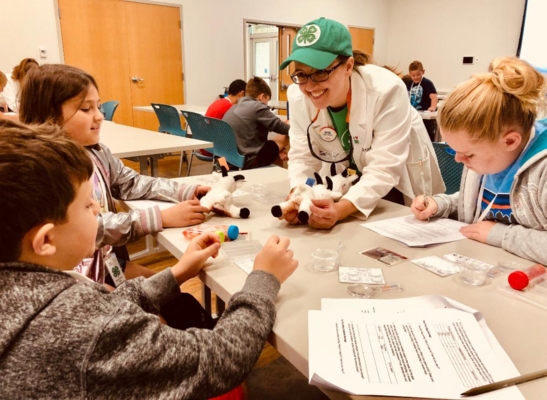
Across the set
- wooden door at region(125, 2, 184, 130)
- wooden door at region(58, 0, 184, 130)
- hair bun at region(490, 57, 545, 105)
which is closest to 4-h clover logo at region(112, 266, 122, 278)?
hair bun at region(490, 57, 545, 105)

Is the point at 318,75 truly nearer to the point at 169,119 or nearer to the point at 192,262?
the point at 192,262

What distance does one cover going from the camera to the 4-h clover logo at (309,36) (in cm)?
135

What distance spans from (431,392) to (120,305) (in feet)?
1.51

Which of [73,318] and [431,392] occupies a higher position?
[73,318]

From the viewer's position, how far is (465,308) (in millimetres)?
781

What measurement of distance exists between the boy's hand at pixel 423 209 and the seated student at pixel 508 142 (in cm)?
15

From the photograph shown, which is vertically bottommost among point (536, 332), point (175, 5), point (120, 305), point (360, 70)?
point (536, 332)

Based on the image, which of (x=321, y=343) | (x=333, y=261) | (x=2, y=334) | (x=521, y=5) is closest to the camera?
(x=2, y=334)

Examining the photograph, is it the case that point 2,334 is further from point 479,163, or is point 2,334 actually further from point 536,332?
point 479,163

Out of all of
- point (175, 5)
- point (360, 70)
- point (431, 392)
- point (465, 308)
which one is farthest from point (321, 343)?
point (175, 5)

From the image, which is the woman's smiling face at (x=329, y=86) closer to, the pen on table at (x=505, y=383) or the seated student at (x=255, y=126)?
the pen on table at (x=505, y=383)

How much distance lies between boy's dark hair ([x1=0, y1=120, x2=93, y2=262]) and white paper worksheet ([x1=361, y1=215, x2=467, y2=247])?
833 millimetres

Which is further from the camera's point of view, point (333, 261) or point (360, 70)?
point (360, 70)

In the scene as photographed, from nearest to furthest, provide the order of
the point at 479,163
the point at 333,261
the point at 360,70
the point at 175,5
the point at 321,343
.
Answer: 1. the point at 321,343
2. the point at 333,261
3. the point at 479,163
4. the point at 360,70
5. the point at 175,5
